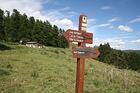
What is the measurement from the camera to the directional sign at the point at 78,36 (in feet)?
26.1

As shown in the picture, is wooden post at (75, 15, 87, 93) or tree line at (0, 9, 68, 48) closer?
wooden post at (75, 15, 87, 93)

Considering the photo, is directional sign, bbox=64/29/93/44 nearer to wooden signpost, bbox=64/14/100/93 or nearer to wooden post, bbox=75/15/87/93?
wooden signpost, bbox=64/14/100/93

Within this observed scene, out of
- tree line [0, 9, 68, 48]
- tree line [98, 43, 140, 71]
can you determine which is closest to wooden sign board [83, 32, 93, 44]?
tree line [0, 9, 68, 48]

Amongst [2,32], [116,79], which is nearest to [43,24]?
[2,32]

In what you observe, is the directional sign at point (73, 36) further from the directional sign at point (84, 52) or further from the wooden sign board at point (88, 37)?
the directional sign at point (84, 52)

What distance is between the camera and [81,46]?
27.2ft

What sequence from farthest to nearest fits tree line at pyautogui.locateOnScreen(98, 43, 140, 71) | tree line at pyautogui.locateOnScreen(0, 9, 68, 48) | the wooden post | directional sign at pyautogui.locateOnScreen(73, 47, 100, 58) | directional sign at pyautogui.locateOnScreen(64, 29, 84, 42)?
tree line at pyautogui.locateOnScreen(98, 43, 140, 71) < tree line at pyautogui.locateOnScreen(0, 9, 68, 48) < the wooden post < directional sign at pyautogui.locateOnScreen(73, 47, 100, 58) < directional sign at pyautogui.locateOnScreen(64, 29, 84, 42)

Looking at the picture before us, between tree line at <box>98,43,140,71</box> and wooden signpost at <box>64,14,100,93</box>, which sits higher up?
wooden signpost at <box>64,14,100,93</box>

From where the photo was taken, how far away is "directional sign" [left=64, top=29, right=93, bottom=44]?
795cm

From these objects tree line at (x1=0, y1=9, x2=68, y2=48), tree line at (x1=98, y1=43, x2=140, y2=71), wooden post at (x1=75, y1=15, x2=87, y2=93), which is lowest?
tree line at (x1=98, y1=43, x2=140, y2=71)

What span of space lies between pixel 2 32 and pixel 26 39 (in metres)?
21.6

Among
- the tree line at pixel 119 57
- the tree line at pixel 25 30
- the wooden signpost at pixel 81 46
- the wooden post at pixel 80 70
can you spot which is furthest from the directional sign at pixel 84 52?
the tree line at pixel 119 57

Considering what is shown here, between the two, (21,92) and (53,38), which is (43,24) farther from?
(21,92)

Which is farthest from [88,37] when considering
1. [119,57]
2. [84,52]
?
[119,57]
